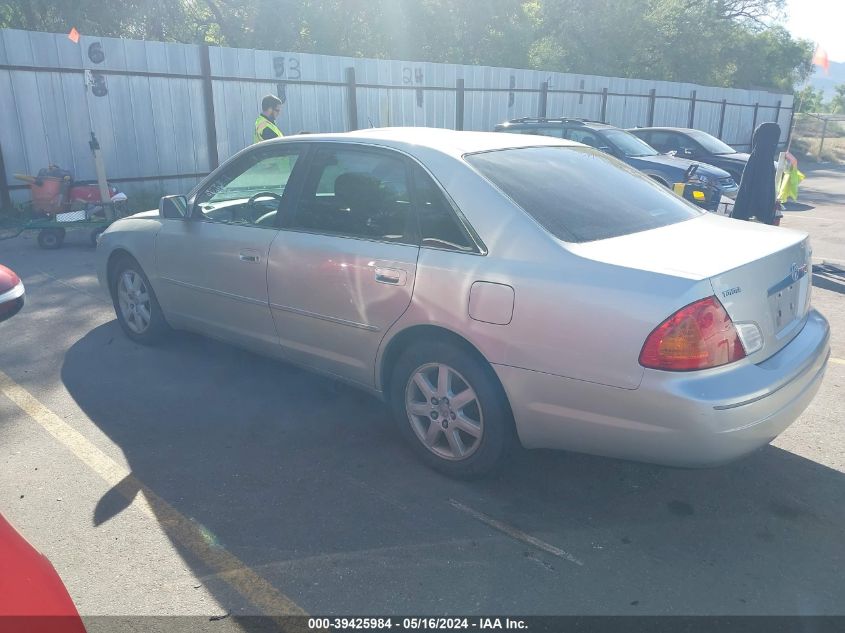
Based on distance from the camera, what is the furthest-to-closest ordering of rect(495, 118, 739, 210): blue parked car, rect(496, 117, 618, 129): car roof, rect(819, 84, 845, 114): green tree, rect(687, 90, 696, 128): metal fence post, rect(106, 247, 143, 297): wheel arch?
rect(819, 84, 845, 114): green tree → rect(687, 90, 696, 128): metal fence post → rect(496, 117, 618, 129): car roof → rect(495, 118, 739, 210): blue parked car → rect(106, 247, 143, 297): wheel arch

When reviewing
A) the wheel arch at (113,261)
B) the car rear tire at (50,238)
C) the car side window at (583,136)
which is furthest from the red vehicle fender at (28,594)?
the car side window at (583,136)

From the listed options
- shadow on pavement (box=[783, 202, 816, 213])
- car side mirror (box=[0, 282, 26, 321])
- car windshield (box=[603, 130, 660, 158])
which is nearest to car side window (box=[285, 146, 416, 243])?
car side mirror (box=[0, 282, 26, 321])

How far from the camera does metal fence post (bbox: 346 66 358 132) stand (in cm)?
1466

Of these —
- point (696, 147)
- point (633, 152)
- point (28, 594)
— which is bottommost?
point (696, 147)

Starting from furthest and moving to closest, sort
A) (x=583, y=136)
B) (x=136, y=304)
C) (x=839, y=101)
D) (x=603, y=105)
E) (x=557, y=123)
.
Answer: (x=839, y=101) → (x=603, y=105) → (x=557, y=123) → (x=583, y=136) → (x=136, y=304)

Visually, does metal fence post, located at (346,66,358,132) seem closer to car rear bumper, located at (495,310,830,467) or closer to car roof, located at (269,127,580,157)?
car roof, located at (269,127,580,157)

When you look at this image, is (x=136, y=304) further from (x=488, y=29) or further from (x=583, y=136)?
(x=488, y=29)

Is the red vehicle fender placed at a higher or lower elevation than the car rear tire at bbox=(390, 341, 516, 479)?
higher

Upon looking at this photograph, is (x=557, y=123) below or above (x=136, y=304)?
above

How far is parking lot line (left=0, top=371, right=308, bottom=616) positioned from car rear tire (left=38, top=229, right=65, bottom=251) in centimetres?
527

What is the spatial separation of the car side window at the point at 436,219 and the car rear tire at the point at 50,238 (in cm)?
728

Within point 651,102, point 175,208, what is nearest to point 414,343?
point 175,208

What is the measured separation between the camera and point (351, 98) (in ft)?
48.4

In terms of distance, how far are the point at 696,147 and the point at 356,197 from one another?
41.0 feet
